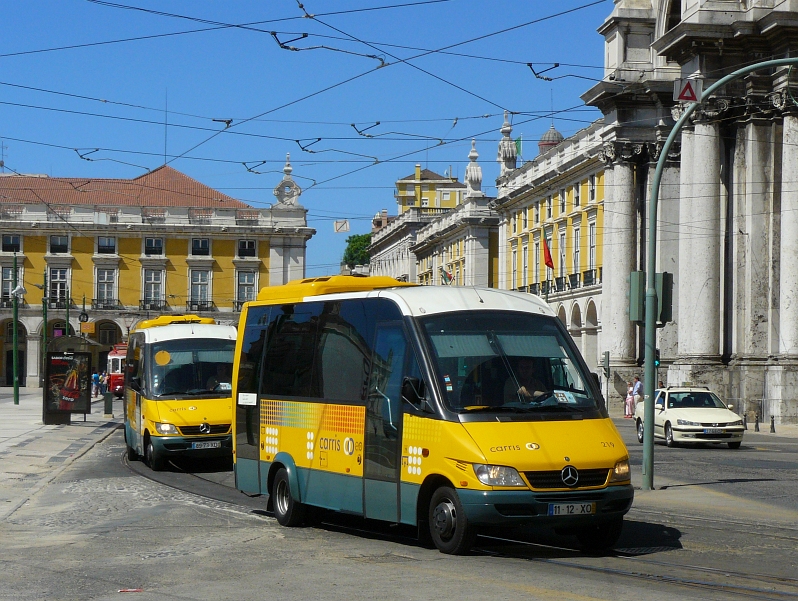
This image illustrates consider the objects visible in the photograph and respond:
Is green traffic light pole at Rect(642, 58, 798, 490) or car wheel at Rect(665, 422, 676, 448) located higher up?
green traffic light pole at Rect(642, 58, 798, 490)

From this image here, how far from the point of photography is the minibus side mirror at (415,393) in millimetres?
11898

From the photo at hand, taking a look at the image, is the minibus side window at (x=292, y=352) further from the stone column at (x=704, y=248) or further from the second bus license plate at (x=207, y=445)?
the stone column at (x=704, y=248)

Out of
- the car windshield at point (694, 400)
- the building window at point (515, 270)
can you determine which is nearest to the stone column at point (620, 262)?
the car windshield at point (694, 400)

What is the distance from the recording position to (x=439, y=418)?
38.1ft

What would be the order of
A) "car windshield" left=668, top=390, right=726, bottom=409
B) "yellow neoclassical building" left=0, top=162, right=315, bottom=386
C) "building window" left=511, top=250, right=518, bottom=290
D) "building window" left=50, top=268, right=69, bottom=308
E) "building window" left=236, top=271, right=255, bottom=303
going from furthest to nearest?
"building window" left=236, top=271, right=255, bottom=303 < "building window" left=50, top=268, right=69, bottom=308 < "yellow neoclassical building" left=0, top=162, right=315, bottom=386 < "building window" left=511, top=250, right=518, bottom=290 < "car windshield" left=668, top=390, right=726, bottom=409

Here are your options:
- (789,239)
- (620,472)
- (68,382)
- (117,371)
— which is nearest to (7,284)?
(117,371)

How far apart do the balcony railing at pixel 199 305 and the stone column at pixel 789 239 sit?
6599cm

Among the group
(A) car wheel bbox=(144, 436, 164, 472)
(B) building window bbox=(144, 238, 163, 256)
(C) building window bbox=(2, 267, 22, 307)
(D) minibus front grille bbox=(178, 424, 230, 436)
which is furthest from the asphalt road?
(B) building window bbox=(144, 238, 163, 256)

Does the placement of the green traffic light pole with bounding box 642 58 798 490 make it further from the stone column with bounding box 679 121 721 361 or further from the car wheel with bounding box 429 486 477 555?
the stone column with bounding box 679 121 721 361

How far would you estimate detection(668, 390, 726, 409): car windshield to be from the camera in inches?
1194

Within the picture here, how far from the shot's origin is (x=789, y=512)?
1548 centimetres

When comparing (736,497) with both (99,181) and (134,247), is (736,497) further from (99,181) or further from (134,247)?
(99,181)

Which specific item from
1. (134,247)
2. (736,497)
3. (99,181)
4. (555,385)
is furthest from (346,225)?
(555,385)

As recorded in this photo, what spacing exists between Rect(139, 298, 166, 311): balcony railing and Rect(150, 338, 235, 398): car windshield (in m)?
76.0
